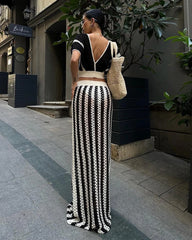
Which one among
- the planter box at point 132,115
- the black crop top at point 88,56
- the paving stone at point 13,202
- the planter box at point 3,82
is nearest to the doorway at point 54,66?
the planter box at point 3,82

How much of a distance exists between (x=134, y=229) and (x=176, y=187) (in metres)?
1.02

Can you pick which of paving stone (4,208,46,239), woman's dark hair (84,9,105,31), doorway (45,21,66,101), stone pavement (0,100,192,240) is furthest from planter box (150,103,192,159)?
doorway (45,21,66,101)

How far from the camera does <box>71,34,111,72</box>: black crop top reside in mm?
1368

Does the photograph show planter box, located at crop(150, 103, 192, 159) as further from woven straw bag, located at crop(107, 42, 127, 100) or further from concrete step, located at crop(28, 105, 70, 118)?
concrete step, located at crop(28, 105, 70, 118)

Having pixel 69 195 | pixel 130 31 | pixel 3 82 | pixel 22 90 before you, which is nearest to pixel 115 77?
pixel 69 195

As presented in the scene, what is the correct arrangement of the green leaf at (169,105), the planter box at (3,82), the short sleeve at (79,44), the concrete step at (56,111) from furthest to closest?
the planter box at (3,82) → the concrete step at (56,111) → the green leaf at (169,105) → the short sleeve at (79,44)

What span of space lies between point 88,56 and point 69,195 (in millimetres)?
1522

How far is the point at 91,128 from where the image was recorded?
1.43 metres

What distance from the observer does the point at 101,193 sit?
1496 millimetres

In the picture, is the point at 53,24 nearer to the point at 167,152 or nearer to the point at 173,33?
the point at 173,33

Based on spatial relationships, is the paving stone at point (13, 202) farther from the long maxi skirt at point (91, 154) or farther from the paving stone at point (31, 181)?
the long maxi skirt at point (91, 154)

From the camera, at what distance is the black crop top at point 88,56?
1.37m

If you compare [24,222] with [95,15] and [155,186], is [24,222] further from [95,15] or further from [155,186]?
[95,15]

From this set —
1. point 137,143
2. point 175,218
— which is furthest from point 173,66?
point 175,218
